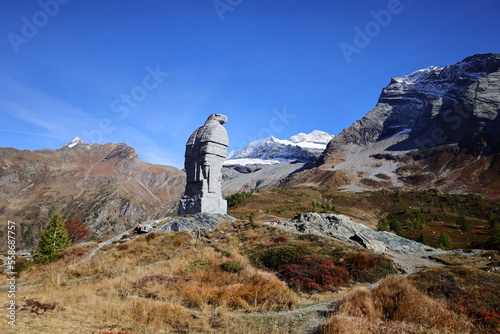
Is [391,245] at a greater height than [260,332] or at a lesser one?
greater

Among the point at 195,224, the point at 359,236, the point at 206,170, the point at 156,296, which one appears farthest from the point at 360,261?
the point at 206,170

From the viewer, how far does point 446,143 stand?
17850 cm

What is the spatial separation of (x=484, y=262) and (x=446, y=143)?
624 ft

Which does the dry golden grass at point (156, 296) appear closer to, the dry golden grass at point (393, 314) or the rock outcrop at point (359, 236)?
the dry golden grass at point (393, 314)

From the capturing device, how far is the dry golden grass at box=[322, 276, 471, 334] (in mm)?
8250

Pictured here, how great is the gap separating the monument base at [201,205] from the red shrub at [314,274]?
13009mm

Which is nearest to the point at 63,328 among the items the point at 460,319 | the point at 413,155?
the point at 460,319

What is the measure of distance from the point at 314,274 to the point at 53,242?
1250 inches

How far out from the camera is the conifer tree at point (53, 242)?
32.4m

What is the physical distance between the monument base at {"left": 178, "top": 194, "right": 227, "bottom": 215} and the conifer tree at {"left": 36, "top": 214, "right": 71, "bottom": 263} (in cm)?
1508

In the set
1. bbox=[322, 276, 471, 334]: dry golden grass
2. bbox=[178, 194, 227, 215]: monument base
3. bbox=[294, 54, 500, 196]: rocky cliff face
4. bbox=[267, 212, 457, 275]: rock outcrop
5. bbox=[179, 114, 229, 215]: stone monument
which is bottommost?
bbox=[322, 276, 471, 334]: dry golden grass

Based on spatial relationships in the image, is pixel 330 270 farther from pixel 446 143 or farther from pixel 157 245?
pixel 446 143

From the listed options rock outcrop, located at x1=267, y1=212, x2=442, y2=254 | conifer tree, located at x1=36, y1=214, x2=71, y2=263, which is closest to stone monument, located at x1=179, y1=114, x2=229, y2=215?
rock outcrop, located at x1=267, y1=212, x2=442, y2=254

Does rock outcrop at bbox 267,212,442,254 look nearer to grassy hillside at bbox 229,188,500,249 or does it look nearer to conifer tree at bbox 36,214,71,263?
conifer tree at bbox 36,214,71,263
